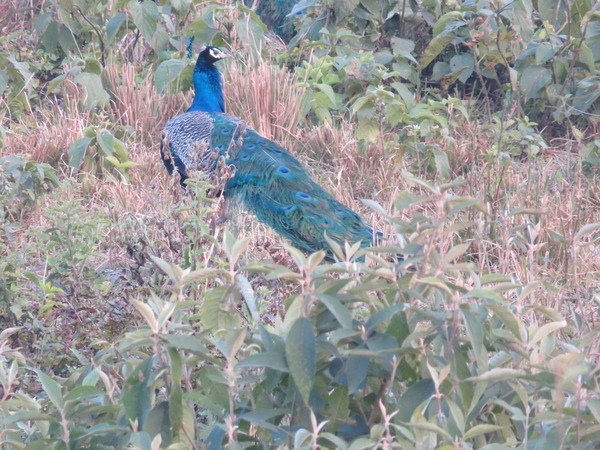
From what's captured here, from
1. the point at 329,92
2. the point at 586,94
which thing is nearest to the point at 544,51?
the point at 586,94

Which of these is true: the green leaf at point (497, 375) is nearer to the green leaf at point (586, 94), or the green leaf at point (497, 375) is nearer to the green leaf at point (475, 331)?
the green leaf at point (475, 331)

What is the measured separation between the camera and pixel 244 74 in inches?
225

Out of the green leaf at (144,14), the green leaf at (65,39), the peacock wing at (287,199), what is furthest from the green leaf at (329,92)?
the green leaf at (65,39)

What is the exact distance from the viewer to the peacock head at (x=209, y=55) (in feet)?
17.9

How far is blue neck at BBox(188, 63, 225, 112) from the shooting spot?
534 cm

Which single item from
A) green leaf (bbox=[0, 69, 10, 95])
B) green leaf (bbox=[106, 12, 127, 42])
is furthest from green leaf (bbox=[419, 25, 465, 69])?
green leaf (bbox=[0, 69, 10, 95])

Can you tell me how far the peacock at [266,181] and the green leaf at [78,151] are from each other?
38cm

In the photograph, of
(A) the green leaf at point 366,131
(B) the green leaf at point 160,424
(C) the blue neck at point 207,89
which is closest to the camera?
(B) the green leaf at point 160,424

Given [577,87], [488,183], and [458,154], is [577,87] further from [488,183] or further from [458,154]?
[488,183]

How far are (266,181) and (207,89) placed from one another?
1.08m

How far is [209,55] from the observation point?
17.9 feet

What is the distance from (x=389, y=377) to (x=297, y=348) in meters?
0.22

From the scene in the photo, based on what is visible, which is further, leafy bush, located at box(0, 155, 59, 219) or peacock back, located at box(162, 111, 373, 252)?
peacock back, located at box(162, 111, 373, 252)

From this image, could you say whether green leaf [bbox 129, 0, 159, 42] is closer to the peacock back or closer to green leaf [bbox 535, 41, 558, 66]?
the peacock back
